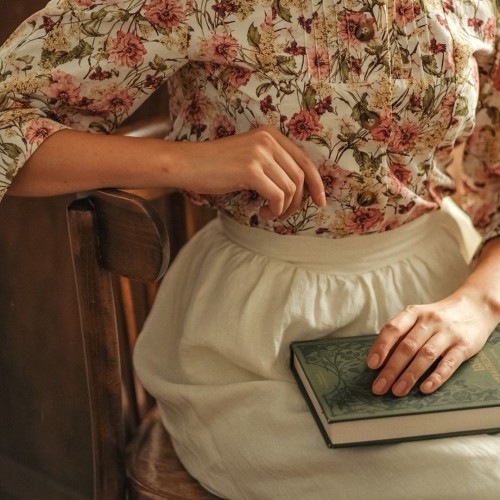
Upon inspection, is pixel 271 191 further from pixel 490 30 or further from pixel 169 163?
pixel 490 30

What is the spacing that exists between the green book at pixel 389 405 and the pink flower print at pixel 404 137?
26cm

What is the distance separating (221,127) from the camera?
1.03 metres

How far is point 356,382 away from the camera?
905mm

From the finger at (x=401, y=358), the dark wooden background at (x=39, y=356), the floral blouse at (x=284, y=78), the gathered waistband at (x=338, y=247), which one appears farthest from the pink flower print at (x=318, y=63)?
the dark wooden background at (x=39, y=356)

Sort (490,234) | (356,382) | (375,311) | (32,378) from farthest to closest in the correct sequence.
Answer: (32,378) < (490,234) < (375,311) < (356,382)

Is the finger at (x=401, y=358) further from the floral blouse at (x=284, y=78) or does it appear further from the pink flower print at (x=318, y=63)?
the pink flower print at (x=318, y=63)

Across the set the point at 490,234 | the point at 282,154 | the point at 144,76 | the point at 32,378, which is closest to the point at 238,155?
the point at 282,154

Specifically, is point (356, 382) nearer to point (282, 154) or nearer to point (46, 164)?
point (282, 154)

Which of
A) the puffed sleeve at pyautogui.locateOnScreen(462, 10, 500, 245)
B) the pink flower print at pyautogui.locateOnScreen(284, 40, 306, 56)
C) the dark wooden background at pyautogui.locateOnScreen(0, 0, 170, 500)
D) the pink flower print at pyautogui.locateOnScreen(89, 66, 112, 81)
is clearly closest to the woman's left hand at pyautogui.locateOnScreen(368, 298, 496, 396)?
the puffed sleeve at pyautogui.locateOnScreen(462, 10, 500, 245)

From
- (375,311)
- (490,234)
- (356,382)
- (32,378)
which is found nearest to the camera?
(356,382)

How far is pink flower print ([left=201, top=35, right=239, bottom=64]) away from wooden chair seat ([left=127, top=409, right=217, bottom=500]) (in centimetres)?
49

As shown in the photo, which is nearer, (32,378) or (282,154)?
(282,154)

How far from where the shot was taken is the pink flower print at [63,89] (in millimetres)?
945

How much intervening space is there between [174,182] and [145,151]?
1.8 inches
